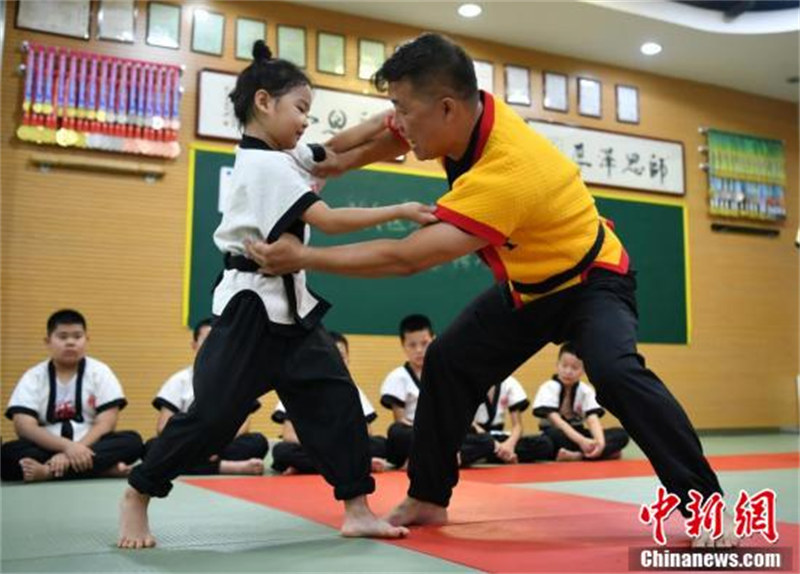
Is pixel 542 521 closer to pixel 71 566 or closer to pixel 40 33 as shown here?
pixel 71 566

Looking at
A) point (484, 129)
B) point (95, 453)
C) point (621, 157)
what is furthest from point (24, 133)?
point (621, 157)

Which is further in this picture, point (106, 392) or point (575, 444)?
point (575, 444)

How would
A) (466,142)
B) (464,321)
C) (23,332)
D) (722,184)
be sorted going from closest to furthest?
(466,142) → (464,321) → (23,332) → (722,184)

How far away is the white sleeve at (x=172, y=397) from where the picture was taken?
452 centimetres

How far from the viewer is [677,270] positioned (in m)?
7.48

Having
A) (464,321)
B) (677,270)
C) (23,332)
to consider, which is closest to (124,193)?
(23,332)

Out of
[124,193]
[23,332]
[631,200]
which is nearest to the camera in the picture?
[23,332]

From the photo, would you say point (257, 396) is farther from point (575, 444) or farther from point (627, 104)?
Result: point (627, 104)

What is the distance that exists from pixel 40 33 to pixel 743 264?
253 inches

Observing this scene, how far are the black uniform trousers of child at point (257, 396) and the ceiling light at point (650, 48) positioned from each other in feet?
18.7

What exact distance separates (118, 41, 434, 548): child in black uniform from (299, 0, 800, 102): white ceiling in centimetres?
424

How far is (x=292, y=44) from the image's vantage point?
6.20m

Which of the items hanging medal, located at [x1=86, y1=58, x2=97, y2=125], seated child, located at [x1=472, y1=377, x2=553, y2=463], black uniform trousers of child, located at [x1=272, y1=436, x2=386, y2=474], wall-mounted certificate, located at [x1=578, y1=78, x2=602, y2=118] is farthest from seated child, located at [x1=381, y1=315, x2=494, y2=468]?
wall-mounted certificate, located at [x1=578, y1=78, x2=602, y2=118]
